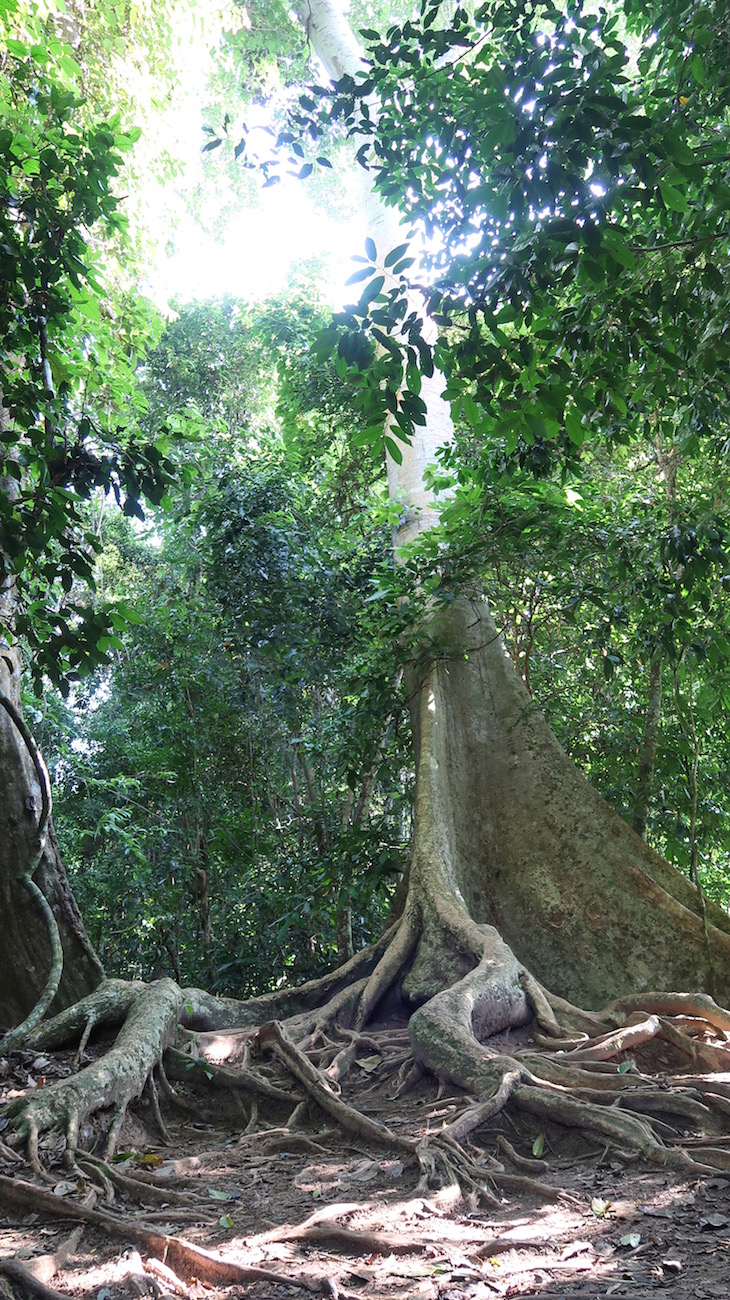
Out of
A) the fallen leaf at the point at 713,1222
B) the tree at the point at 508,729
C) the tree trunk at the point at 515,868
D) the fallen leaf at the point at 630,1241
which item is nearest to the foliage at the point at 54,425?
the tree at the point at 508,729

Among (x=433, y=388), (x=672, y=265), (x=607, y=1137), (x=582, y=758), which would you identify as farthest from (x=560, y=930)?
(x=433, y=388)

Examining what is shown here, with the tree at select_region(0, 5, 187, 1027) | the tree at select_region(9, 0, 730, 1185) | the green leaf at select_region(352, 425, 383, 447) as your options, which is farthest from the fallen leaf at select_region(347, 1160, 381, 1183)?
the green leaf at select_region(352, 425, 383, 447)

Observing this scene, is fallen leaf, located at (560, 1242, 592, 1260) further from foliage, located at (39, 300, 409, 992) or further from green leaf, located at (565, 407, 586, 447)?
foliage, located at (39, 300, 409, 992)

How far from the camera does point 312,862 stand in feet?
23.4

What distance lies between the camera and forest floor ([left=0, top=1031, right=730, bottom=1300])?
2062 millimetres

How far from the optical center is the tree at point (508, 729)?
247 cm

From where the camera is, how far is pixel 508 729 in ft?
19.1

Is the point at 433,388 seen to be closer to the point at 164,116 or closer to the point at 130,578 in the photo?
the point at 164,116

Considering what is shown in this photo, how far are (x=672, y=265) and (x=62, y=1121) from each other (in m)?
3.82

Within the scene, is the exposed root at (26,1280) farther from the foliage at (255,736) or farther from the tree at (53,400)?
the foliage at (255,736)

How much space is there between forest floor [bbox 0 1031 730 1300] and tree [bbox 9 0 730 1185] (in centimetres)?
24

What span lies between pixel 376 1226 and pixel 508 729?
369 cm

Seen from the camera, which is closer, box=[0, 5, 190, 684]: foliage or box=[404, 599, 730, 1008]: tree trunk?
box=[0, 5, 190, 684]: foliage

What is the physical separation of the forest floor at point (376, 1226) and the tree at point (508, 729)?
0.77 feet
